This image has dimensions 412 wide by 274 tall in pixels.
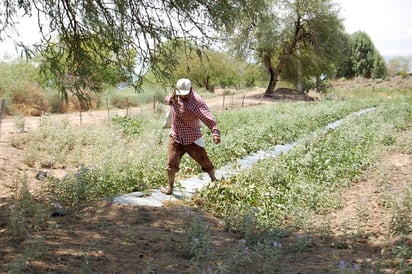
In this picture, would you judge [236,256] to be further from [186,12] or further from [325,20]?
[325,20]

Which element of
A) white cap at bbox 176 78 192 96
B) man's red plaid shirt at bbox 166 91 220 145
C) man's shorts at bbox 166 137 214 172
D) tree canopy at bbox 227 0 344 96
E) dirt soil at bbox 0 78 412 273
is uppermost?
tree canopy at bbox 227 0 344 96

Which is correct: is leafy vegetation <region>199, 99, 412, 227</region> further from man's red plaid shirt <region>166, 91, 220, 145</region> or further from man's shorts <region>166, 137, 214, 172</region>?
man's red plaid shirt <region>166, 91, 220, 145</region>

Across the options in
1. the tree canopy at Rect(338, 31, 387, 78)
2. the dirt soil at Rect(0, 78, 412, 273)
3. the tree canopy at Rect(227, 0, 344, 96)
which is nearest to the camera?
the dirt soil at Rect(0, 78, 412, 273)

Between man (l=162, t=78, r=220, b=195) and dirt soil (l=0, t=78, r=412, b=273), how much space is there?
30.4 inches

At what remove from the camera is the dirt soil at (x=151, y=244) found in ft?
11.1

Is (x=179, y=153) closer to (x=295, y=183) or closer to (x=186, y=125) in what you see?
(x=186, y=125)

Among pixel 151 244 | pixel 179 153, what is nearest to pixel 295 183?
pixel 179 153

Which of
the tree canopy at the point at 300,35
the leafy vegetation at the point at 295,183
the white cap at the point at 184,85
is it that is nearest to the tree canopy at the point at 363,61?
the tree canopy at the point at 300,35

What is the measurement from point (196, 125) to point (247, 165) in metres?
2.41

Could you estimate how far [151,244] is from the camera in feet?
13.1

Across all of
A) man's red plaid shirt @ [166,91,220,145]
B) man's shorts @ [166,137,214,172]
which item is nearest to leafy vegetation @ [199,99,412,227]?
man's shorts @ [166,137,214,172]

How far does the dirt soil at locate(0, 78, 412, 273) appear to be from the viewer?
3.39m

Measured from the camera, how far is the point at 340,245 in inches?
Answer: 163

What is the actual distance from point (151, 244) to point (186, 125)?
2362 mm
